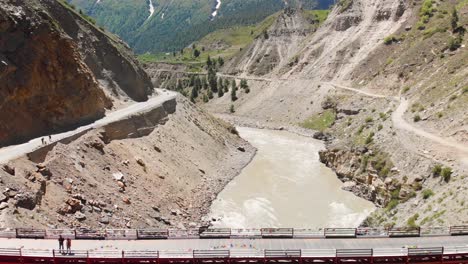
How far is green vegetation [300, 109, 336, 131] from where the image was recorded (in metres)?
93.0

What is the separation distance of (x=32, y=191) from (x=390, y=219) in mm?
27826

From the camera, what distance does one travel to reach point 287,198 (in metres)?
52.4

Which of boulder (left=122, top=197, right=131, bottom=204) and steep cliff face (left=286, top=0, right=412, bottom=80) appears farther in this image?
steep cliff face (left=286, top=0, right=412, bottom=80)

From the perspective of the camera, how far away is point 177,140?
6347 centimetres

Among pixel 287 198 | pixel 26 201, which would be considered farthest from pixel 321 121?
pixel 26 201

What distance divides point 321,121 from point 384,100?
51.0 feet

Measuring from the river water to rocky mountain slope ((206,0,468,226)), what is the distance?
2.33 meters

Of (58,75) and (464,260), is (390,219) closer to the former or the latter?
(464,260)

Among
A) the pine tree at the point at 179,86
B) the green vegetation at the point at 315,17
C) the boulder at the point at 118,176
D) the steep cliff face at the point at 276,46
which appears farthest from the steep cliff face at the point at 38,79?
the green vegetation at the point at 315,17

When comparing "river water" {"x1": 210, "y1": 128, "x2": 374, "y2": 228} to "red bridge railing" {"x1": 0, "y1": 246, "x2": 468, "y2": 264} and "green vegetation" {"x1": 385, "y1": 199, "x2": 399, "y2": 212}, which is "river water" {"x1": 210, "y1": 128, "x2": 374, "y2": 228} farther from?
"red bridge railing" {"x1": 0, "y1": 246, "x2": 468, "y2": 264}

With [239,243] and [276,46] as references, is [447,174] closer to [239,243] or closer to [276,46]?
[239,243]

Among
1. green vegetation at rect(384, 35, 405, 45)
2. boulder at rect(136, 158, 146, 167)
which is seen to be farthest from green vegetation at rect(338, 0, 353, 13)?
boulder at rect(136, 158, 146, 167)

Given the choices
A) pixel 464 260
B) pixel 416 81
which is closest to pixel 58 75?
pixel 464 260

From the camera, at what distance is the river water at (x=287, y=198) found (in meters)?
45.9
